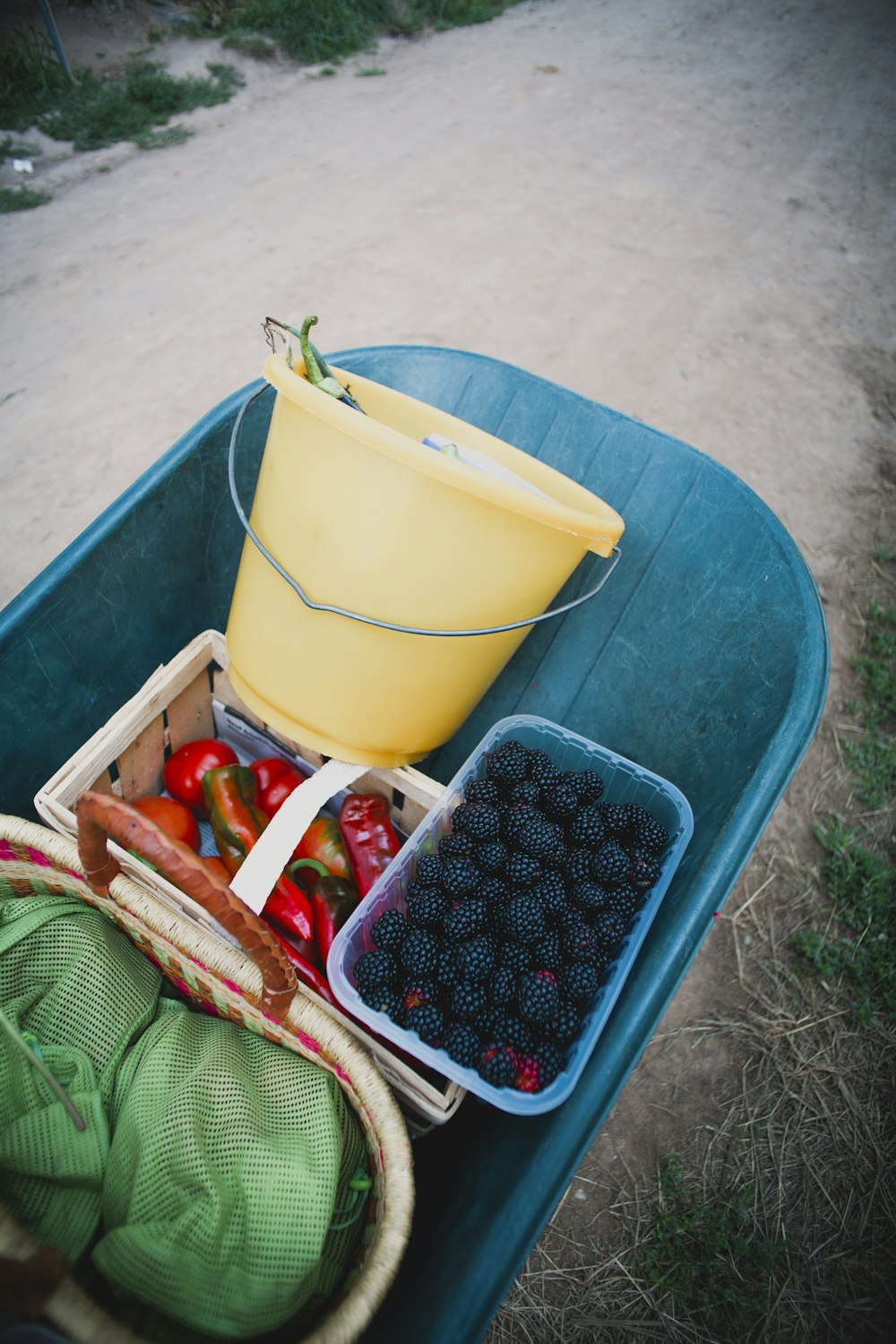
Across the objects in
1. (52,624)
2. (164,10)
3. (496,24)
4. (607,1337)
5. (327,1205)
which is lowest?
(607,1337)

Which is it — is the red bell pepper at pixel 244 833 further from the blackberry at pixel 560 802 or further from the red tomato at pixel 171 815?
the blackberry at pixel 560 802

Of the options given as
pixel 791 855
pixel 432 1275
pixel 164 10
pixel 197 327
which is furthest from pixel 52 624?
pixel 164 10

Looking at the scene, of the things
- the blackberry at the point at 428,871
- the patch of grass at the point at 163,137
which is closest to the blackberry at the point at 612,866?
the blackberry at the point at 428,871

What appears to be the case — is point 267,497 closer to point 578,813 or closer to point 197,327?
point 578,813

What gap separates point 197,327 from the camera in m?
2.99

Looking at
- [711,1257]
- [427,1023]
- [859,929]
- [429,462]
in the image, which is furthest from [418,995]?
[859,929]

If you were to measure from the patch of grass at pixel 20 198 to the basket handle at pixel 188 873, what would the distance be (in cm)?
367

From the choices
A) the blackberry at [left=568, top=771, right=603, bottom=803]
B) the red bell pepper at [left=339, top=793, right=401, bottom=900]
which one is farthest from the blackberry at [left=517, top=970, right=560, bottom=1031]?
the red bell pepper at [left=339, top=793, right=401, bottom=900]

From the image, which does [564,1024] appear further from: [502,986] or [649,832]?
[649,832]

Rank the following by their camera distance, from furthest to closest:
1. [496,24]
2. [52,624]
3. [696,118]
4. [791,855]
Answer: [496,24] < [696,118] < [791,855] < [52,624]

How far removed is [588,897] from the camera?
108cm

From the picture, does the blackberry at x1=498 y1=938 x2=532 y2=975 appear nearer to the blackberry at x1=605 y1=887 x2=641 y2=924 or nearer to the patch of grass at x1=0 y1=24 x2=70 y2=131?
the blackberry at x1=605 y1=887 x2=641 y2=924

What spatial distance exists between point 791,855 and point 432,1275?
4.58 feet

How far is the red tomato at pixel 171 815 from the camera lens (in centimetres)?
138
